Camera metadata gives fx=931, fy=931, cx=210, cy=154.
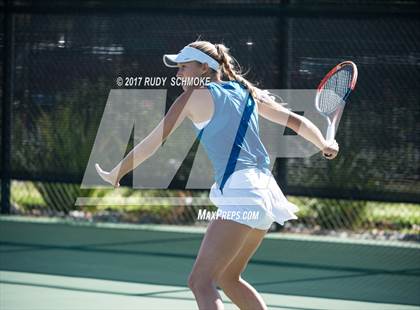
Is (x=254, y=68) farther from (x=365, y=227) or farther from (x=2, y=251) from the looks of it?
(x=2, y=251)

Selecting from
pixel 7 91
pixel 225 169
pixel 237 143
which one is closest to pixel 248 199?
pixel 225 169

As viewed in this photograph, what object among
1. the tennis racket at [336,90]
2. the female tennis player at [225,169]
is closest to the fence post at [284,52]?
the tennis racket at [336,90]

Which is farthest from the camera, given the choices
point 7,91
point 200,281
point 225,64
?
point 7,91

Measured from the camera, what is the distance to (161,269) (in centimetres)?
759

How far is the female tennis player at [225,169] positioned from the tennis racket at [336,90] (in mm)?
945

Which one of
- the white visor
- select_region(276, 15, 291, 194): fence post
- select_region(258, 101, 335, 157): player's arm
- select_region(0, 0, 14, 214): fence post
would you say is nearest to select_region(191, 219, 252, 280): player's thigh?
select_region(258, 101, 335, 157): player's arm

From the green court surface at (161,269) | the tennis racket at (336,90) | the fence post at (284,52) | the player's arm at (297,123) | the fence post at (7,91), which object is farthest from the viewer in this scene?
the fence post at (7,91)

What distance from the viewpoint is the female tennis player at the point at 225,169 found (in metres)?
4.23

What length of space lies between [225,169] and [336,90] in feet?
5.02

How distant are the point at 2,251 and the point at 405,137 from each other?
3.70 metres

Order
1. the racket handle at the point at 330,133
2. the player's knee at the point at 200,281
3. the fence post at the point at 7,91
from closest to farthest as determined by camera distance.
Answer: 1. the player's knee at the point at 200,281
2. the racket handle at the point at 330,133
3. the fence post at the point at 7,91

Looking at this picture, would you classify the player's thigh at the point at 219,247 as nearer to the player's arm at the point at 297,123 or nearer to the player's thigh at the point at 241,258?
the player's thigh at the point at 241,258

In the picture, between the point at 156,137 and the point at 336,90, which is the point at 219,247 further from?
the point at 336,90

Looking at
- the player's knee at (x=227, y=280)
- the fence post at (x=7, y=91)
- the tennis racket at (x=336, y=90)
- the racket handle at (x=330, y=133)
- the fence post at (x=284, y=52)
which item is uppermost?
the fence post at (x=7, y=91)
